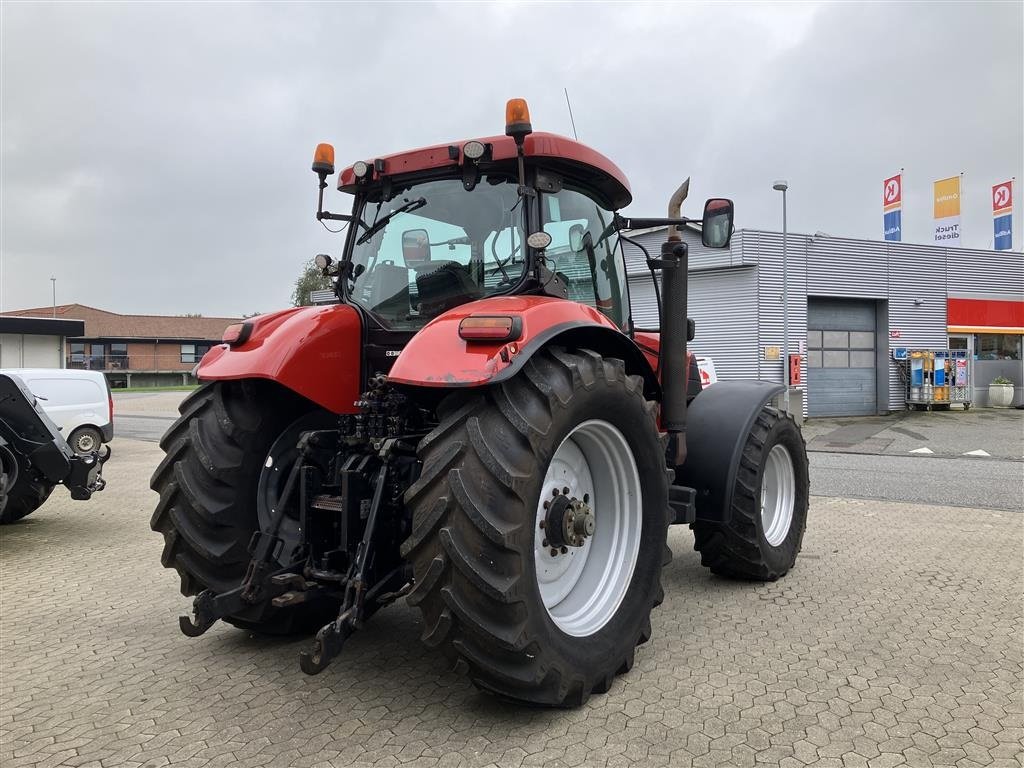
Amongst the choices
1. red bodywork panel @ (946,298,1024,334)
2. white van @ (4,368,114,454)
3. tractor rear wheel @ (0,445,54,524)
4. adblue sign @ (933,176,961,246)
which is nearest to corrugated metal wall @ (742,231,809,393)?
red bodywork panel @ (946,298,1024,334)

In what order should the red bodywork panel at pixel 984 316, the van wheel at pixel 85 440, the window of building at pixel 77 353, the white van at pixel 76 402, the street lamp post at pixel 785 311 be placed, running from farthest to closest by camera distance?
the window of building at pixel 77 353 < the red bodywork panel at pixel 984 316 < the street lamp post at pixel 785 311 < the van wheel at pixel 85 440 < the white van at pixel 76 402

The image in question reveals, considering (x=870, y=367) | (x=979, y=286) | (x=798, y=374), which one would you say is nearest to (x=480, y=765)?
(x=798, y=374)

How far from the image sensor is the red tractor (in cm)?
276

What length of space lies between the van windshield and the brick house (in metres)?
54.3

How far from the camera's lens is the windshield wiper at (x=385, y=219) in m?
3.90

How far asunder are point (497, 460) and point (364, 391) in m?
1.40

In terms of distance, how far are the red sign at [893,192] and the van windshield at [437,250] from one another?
29910 millimetres

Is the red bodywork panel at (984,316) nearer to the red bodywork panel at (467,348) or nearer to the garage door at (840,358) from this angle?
the garage door at (840,358)

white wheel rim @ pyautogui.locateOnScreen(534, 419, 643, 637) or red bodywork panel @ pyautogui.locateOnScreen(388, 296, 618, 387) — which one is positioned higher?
red bodywork panel @ pyautogui.locateOnScreen(388, 296, 618, 387)

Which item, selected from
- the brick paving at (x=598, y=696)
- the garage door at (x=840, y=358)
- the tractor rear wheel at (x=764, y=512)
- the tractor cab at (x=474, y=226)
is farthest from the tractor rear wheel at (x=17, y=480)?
the garage door at (x=840, y=358)

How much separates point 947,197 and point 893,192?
6.22ft

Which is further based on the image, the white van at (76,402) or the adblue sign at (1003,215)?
the adblue sign at (1003,215)

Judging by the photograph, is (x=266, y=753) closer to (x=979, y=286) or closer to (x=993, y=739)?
(x=993, y=739)

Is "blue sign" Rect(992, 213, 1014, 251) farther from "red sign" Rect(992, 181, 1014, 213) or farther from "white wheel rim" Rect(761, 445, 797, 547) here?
"white wheel rim" Rect(761, 445, 797, 547)
